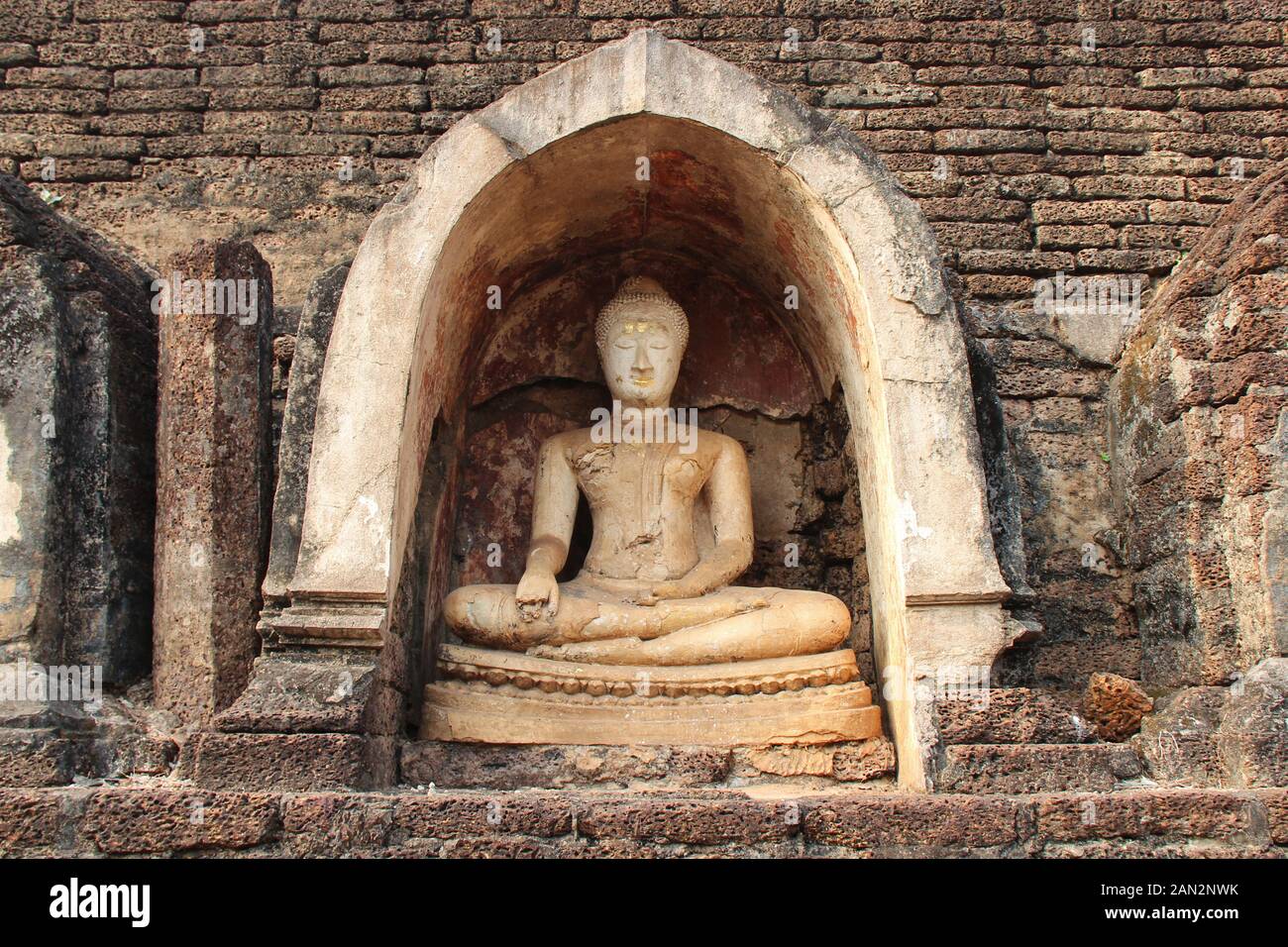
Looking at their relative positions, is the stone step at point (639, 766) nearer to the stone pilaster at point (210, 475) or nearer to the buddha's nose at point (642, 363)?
the stone pilaster at point (210, 475)

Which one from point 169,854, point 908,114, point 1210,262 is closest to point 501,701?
point 169,854

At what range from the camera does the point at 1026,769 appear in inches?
179

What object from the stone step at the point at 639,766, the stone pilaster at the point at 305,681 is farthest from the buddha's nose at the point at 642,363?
the stone step at the point at 639,766

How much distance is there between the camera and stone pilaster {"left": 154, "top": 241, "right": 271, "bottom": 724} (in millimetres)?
5305

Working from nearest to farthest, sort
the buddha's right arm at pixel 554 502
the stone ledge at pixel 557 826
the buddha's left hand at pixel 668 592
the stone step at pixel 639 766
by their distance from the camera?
the stone ledge at pixel 557 826
the stone step at pixel 639 766
the buddha's left hand at pixel 668 592
the buddha's right arm at pixel 554 502

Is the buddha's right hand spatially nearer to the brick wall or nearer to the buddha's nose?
the buddha's nose

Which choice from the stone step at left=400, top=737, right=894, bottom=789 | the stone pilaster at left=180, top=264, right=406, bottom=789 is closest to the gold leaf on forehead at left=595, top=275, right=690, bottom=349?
the stone pilaster at left=180, top=264, right=406, bottom=789

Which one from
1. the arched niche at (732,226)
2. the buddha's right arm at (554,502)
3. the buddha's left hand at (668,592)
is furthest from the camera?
the buddha's right arm at (554,502)

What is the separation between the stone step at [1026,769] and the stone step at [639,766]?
643mm

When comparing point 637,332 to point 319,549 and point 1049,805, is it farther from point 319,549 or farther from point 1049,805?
point 1049,805

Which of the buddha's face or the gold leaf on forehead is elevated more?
the gold leaf on forehead

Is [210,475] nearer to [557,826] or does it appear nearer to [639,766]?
[639,766]

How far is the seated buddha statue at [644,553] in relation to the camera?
212 inches

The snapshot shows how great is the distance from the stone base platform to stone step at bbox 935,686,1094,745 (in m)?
0.61
